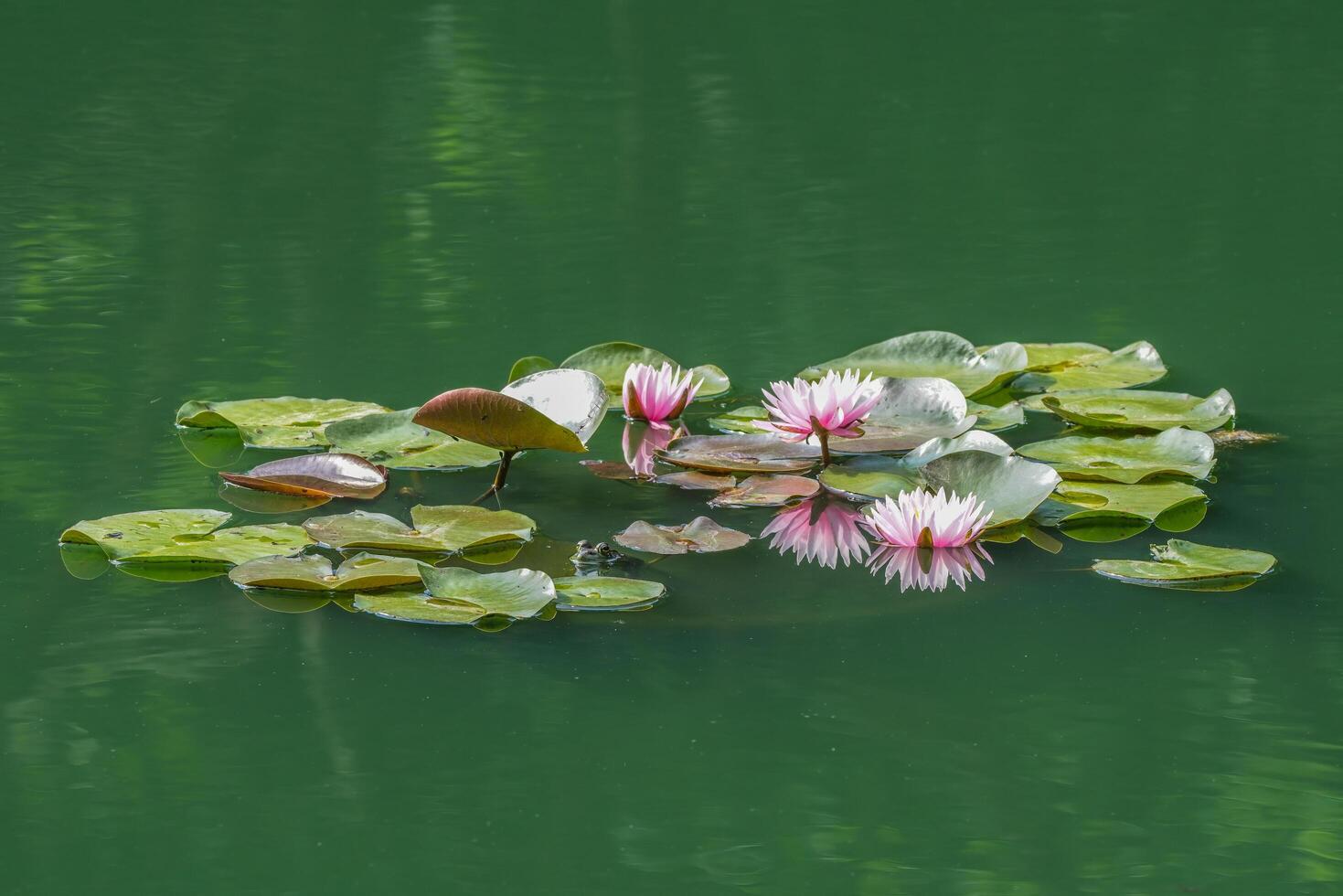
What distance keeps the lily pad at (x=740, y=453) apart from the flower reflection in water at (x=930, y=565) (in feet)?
1.05

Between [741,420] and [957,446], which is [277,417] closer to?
[741,420]

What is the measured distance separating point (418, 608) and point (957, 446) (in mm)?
907

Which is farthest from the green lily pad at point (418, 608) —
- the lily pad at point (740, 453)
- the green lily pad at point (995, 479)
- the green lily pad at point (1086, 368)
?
the green lily pad at point (1086, 368)

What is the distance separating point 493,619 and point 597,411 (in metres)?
0.56

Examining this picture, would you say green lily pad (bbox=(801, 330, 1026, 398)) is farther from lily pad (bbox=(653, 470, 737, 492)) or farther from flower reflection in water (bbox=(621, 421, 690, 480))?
lily pad (bbox=(653, 470, 737, 492))

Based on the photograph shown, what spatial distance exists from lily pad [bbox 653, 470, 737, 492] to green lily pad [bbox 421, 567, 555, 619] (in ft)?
1.56

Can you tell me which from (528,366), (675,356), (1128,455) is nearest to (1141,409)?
(1128,455)

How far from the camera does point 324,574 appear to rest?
6.95 feet

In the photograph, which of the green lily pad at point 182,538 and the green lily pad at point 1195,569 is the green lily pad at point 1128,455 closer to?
the green lily pad at point 1195,569

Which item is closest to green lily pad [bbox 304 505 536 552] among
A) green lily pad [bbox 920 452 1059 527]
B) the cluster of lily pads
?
the cluster of lily pads

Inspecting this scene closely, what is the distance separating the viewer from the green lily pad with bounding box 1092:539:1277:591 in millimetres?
2150

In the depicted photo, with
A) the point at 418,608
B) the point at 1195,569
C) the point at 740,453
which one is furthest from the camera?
the point at 740,453

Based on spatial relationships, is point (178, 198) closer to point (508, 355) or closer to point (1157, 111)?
point (508, 355)

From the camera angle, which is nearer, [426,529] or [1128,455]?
[426,529]
